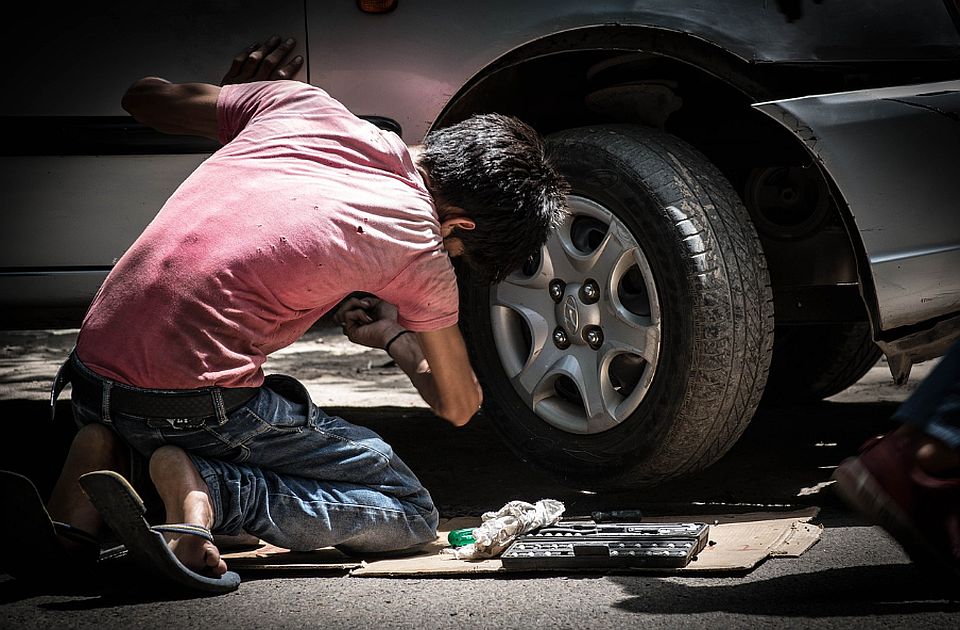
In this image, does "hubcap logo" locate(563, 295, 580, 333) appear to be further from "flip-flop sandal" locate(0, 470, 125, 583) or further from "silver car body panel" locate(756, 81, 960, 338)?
"flip-flop sandal" locate(0, 470, 125, 583)

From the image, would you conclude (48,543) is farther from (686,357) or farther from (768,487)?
(768,487)

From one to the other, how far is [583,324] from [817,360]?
5.04 ft

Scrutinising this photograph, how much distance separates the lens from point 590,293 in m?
3.02

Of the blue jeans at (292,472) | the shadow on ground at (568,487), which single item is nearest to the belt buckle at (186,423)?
the blue jeans at (292,472)

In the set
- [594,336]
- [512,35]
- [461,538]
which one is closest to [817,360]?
[594,336]

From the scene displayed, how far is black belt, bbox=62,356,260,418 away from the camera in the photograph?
2344 mm

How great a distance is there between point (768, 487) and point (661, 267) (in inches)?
29.6

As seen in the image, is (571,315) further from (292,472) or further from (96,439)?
(96,439)

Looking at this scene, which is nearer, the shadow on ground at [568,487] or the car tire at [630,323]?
the car tire at [630,323]

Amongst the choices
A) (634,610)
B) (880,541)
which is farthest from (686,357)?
(634,610)

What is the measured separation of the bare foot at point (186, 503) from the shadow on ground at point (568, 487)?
2.62 ft

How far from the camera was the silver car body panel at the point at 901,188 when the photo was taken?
104 inches

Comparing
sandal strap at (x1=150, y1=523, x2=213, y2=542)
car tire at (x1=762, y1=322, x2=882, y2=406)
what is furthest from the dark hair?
car tire at (x1=762, y1=322, x2=882, y2=406)

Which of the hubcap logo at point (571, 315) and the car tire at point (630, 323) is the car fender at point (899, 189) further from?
the hubcap logo at point (571, 315)
